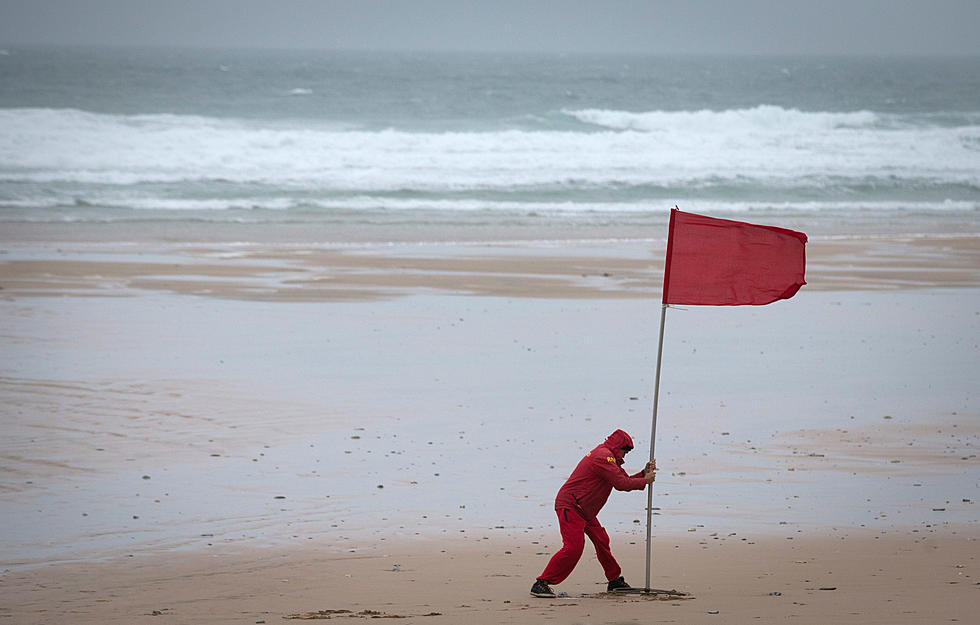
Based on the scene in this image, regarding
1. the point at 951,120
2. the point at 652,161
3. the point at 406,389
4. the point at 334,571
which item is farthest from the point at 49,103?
the point at 334,571

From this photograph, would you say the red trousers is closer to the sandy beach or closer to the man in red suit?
the man in red suit

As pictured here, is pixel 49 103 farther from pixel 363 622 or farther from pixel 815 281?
pixel 363 622

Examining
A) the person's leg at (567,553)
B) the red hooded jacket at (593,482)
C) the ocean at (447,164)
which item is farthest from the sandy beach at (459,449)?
the ocean at (447,164)

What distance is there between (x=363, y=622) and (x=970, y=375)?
348 inches

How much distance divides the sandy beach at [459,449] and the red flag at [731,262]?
5.34 ft

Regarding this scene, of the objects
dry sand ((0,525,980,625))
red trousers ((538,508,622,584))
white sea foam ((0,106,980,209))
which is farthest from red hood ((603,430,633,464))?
white sea foam ((0,106,980,209))

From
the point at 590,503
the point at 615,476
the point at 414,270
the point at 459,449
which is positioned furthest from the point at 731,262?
the point at 414,270

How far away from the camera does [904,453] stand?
32.5ft

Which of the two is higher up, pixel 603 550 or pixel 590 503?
pixel 590 503

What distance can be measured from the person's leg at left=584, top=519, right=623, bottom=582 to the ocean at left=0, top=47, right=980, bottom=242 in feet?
64.4

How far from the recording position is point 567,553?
6711 mm

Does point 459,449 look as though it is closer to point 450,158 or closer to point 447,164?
point 447,164

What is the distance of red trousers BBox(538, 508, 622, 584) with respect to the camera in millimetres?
6711

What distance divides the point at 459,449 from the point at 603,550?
3.26 m
